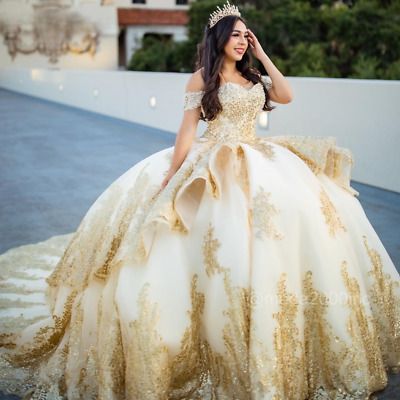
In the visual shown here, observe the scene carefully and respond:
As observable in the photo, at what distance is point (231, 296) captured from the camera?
2.28m

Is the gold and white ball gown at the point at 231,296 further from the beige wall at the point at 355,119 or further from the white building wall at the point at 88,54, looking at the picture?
the white building wall at the point at 88,54

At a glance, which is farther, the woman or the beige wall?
the beige wall

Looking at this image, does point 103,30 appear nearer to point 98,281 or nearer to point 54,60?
point 54,60

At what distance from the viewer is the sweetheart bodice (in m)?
2.71

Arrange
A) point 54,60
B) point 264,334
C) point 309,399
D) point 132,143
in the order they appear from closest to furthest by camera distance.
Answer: point 264,334 → point 309,399 → point 132,143 → point 54,60

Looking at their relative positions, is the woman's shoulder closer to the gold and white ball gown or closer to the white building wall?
the gold and white ball gown

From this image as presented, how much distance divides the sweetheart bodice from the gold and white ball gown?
10 mm

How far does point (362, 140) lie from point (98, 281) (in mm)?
4284

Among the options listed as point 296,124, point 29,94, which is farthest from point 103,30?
point 296,124

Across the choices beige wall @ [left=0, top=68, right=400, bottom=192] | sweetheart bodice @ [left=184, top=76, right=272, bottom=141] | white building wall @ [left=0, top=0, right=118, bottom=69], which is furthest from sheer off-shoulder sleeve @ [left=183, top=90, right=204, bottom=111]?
white building wall @ [left=0, top=0, right=118, bottom=69]

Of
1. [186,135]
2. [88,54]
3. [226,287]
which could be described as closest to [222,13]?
[186,135]

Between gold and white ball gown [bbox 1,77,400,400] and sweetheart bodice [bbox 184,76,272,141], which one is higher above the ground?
sweetheart bodice [bbox 184,76,272,141]

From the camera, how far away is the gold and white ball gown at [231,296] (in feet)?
7.43

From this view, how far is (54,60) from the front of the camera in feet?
92.3
